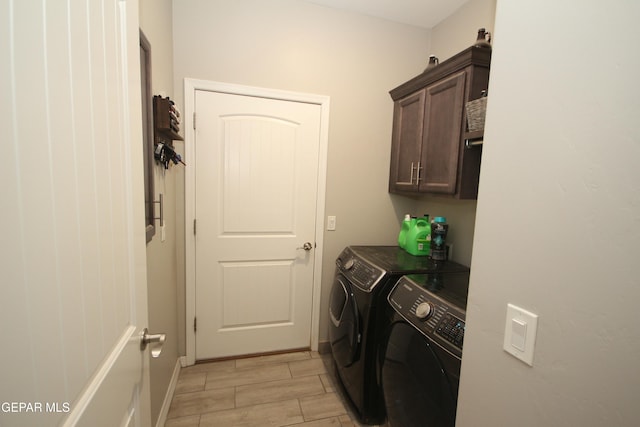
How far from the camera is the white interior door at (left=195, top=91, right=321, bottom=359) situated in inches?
76.9

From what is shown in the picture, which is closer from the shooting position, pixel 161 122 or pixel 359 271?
pixel 161 122

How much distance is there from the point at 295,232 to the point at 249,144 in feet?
2.52

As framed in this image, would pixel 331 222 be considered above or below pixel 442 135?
below

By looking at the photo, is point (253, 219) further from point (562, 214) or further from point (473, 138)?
point (562, 214)

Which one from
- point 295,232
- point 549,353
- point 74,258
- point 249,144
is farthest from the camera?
point 295,232

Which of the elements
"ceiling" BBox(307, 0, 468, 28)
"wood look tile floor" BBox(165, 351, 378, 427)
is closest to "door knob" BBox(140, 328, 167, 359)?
"wood look tile floor" BBox(165, 351, 378, 427)

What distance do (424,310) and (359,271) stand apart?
0.58 meters

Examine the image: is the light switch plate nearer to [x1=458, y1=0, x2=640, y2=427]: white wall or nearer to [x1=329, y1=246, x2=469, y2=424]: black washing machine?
[x1=458, y1=0, x2=640, y2=427]: white wall

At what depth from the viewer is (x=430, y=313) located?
112 cm

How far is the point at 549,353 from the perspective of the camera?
0.56 meters

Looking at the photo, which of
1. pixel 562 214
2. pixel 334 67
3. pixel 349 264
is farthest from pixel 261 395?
pixel 334 67

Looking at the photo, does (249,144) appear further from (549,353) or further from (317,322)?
(549,353)

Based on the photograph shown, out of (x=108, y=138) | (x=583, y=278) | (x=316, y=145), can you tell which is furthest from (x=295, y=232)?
(x=583, y=278)

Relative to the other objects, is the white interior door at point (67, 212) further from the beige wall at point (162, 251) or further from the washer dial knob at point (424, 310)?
the washer dial knob at point (424, 310)
